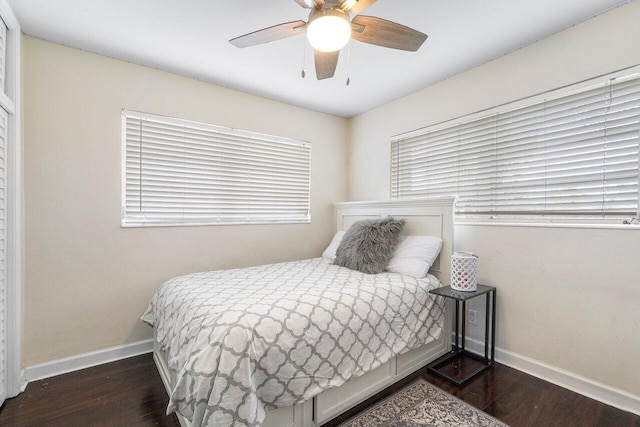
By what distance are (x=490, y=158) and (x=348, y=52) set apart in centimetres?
138

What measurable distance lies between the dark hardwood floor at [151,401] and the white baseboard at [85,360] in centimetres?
6

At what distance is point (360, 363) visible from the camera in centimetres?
170

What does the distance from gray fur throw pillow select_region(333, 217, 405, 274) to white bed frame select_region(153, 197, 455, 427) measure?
8.6 inches

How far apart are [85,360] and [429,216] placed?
293cm

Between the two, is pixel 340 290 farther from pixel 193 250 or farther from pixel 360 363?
pixel 193 250

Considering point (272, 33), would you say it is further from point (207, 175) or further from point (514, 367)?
point (514, 367)

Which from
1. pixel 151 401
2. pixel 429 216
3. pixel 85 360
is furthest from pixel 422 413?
pixel 85 360

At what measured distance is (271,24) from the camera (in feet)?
6.25

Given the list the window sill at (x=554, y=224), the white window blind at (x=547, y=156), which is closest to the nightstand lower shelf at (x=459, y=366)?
the window sill at (x=554, y=224)

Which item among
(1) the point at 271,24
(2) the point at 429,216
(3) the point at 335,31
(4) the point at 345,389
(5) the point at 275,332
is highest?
(1) the point at 271,24

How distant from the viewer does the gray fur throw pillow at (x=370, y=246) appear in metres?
2.41

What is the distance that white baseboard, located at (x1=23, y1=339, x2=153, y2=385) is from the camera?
2.04 metres

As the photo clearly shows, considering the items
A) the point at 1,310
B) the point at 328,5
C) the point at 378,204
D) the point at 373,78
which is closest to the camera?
the point at 328,5

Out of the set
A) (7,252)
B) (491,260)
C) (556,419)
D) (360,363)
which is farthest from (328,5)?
(556,419)
